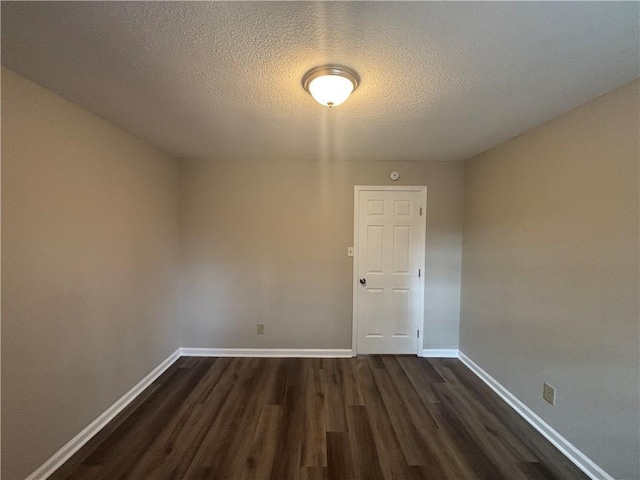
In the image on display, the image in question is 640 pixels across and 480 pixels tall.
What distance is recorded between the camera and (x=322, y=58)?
1.32 meters

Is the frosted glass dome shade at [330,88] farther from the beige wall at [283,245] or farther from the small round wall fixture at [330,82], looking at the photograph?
the beige wall at [283,245]

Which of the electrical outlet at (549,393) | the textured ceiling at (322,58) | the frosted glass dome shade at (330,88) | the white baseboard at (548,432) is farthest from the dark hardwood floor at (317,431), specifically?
the textured ceiling at (322,58)

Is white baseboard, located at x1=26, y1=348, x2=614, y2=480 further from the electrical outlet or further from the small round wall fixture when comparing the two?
the small round wall fixture

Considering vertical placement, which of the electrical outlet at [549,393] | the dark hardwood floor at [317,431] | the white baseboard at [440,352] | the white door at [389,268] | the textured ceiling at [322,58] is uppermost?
the textured ceiling at [322,58]

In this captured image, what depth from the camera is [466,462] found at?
179 centimetres

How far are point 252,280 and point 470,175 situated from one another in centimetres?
294

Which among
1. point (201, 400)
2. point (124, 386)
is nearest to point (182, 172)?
point (124, 386)

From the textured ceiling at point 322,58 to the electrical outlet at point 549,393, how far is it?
6.67 feet

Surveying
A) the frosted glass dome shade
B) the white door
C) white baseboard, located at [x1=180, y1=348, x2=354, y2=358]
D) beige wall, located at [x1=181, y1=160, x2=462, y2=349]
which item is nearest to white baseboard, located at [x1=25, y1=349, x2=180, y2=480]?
white baseboard, located at [x1=180, y1=348, x2=354, y2=358]

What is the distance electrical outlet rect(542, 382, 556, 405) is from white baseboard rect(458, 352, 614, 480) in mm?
192

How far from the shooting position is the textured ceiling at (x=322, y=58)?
1053 mm

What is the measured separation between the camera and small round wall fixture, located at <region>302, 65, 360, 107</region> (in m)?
1.40

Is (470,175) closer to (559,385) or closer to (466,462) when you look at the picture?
(559,385)

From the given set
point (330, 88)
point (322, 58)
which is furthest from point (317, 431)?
point (322, 58)
